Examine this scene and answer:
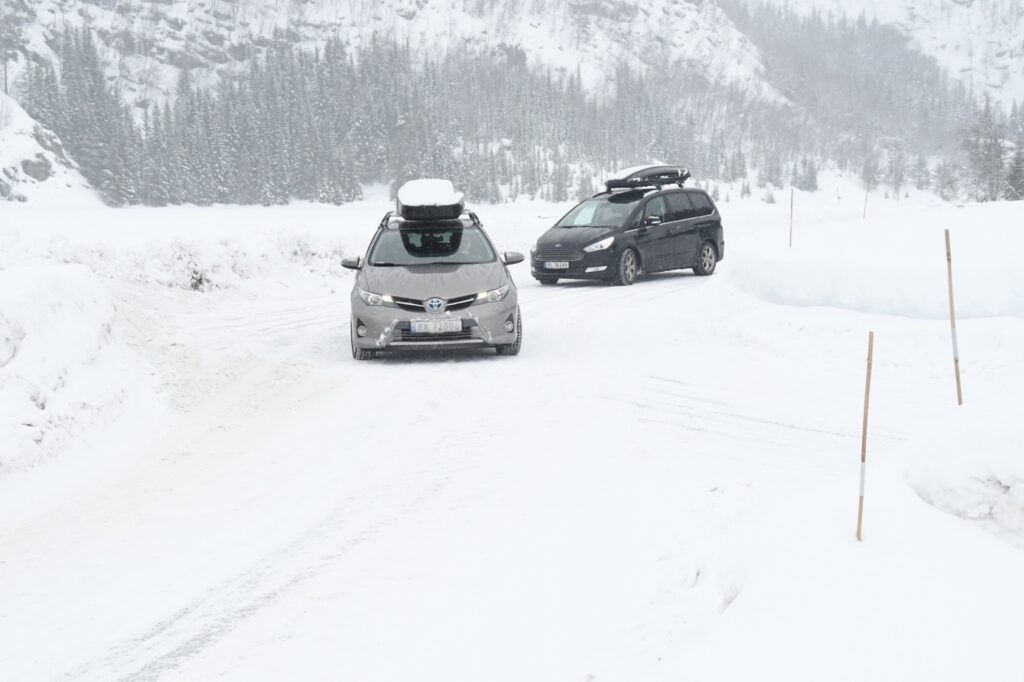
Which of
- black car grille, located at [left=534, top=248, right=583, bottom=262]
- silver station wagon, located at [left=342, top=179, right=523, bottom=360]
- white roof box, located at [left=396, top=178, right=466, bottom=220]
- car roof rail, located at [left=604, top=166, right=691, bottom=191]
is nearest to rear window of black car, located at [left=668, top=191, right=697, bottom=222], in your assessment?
car roof rail, located at [left=604, top=166, right=691, bottom=191]

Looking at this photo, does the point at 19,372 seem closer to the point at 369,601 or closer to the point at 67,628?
the point at 67,628

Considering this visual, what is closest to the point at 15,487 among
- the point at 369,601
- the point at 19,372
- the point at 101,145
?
the point at 19,372

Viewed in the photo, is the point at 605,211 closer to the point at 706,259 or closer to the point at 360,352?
the point at 706,259

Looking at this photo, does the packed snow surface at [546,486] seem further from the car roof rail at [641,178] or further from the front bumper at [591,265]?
the car roof rail at [641,178]

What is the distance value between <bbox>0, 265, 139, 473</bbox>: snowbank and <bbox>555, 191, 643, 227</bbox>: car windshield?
11599 millimetres

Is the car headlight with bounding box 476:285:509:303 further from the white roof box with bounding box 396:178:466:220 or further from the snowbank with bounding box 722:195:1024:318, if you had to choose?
the snowbank with bounding box 722:195:1024:318

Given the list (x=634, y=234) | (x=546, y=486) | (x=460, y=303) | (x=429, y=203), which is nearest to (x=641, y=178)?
(x=634, y=234)

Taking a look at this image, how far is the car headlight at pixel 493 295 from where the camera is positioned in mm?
11680

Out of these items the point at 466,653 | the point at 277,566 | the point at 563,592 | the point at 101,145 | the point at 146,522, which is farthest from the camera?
the point at 101,145

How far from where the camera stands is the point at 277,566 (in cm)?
529

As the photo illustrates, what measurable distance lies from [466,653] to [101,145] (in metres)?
137

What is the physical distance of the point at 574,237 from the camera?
65.6 feet

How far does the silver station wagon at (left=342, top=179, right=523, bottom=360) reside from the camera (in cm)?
1148

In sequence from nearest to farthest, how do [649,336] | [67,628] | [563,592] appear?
1. [67,628]
2. [563,592]
3. [649,336]
